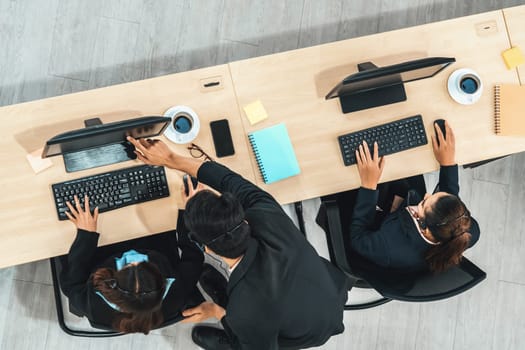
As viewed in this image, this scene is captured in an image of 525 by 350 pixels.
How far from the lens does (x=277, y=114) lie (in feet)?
6.04

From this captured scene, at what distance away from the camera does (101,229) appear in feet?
5.72

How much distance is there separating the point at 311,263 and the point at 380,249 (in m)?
0.39

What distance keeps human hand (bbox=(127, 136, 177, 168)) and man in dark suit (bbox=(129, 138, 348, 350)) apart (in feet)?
0.79

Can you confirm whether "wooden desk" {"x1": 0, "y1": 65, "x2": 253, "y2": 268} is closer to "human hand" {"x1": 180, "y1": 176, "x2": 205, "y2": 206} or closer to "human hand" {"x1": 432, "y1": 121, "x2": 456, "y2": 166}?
"human hand" {"x1": 180, "y1": 176, "x2": 205, "y2": 206}

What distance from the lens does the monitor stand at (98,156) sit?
5.63 feet

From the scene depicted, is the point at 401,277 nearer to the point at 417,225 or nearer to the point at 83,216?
the point at 417,225

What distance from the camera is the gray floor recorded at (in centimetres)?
233

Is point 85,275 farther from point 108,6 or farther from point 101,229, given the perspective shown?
point 108,6

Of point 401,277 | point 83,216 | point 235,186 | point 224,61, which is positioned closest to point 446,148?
point 401,277

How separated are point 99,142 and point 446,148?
1.31m

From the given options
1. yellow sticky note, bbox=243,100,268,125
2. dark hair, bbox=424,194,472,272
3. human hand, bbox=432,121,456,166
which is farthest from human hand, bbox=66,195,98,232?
human hand, bbox=432,121,456,166

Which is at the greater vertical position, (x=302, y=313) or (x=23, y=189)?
(x=23, y=189)

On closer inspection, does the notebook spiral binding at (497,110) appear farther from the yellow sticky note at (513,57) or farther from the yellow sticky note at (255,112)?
the yellow sticky note at (255,112)

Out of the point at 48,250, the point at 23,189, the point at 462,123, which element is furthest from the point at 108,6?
the point at 462,123
